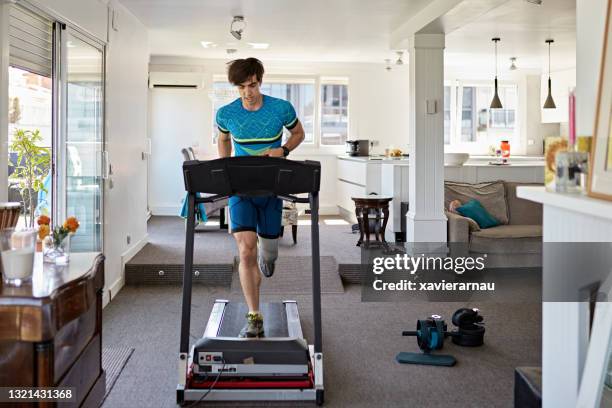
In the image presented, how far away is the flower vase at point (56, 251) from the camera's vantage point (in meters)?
2.32

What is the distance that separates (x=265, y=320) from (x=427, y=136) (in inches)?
126

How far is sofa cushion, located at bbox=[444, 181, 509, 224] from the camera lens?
650 centimetres

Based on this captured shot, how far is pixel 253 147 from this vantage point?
3.53m

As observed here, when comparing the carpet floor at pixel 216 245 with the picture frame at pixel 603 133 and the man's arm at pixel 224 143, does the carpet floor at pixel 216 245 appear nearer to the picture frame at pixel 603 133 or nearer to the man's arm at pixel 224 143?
the man's arm at pixel 224 143

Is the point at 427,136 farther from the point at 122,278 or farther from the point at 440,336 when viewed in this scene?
the point at 122,278

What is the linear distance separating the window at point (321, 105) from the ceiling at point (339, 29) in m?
0.53

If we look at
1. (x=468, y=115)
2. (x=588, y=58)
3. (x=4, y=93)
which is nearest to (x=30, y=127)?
(x=4, y=93)

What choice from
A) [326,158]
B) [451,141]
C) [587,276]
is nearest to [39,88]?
[587,276]

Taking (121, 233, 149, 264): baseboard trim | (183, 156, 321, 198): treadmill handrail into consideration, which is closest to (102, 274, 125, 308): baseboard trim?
(121, 233, 149, 264): baseboard trim

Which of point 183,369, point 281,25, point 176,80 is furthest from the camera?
point 176,80

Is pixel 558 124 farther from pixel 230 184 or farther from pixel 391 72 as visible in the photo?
pixel 230 184

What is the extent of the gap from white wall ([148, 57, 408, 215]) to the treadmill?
6849 millimetres

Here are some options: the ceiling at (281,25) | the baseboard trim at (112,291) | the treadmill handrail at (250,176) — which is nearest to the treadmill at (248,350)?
the treadmill handrail at (250,176)

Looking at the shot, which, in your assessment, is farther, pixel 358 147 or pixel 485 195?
pixel 358 147
